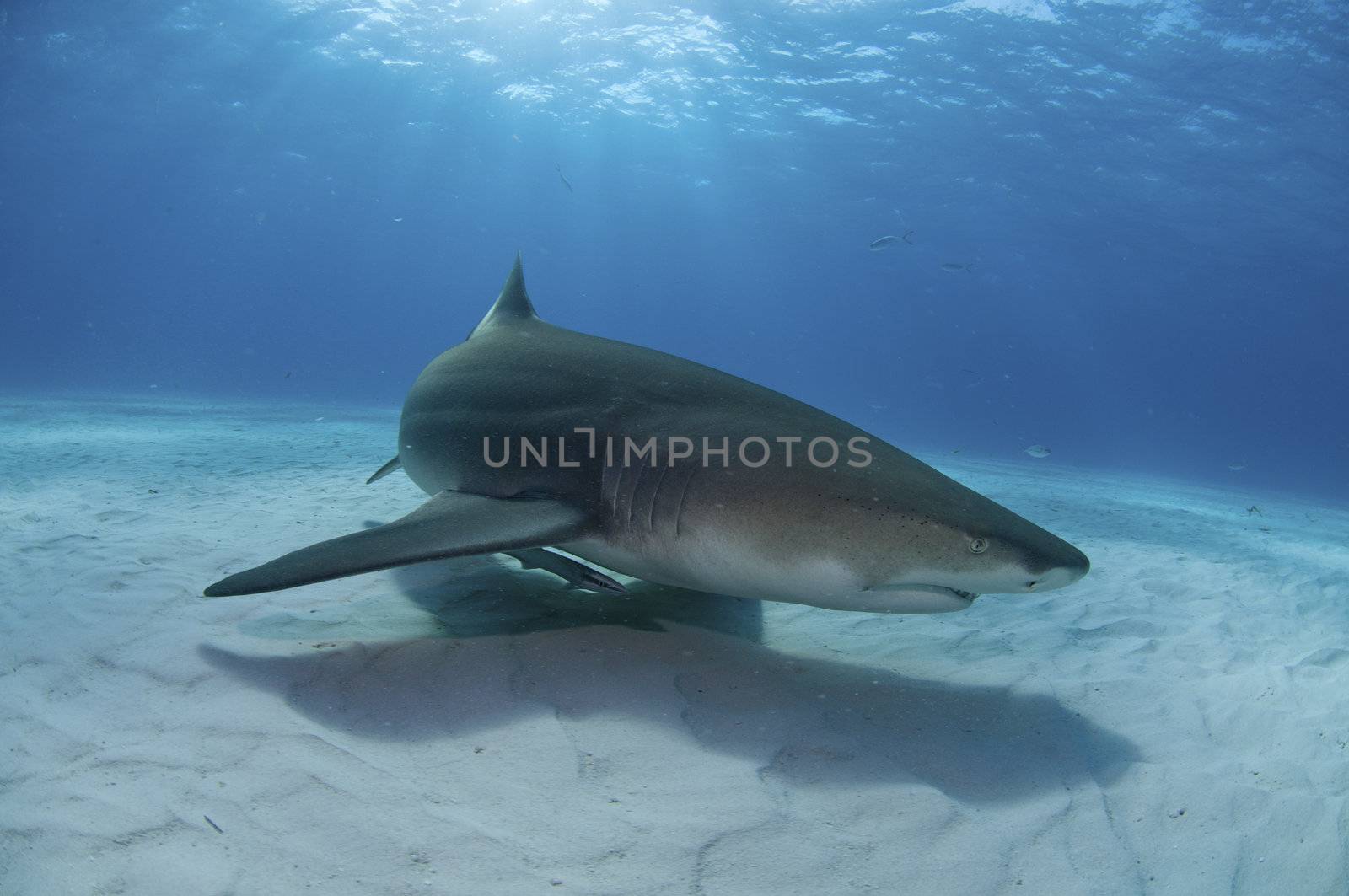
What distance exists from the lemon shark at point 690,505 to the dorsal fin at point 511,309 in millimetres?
1233

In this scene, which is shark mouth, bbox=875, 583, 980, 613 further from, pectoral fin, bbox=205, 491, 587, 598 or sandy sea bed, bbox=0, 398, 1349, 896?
pectoral fin, bbox=205, 491, 587, 598

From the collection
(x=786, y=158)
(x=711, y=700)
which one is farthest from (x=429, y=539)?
(x=786, y=158)

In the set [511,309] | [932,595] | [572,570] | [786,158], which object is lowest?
[572,570]

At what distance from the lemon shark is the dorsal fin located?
4.04 ft

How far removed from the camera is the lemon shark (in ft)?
8.29

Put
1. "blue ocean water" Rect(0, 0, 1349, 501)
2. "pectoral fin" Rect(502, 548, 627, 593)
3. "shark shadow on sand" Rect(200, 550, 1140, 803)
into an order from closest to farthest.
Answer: "shark shadow on sand" Rect(200, 550, 1140, 803) → "pectoral fin" Rect(502, 548, 627, 593) → "blue ocean water" Rect(0, 0, 1349, 501)

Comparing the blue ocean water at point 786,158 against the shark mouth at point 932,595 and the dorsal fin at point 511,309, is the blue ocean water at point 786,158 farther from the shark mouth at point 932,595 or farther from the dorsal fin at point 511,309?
the shark mouth at point 932,595

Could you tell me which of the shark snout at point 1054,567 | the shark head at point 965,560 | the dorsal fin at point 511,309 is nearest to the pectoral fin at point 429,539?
the shark head at point 965,560

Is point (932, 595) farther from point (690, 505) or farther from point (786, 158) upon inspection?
point (786, 158)

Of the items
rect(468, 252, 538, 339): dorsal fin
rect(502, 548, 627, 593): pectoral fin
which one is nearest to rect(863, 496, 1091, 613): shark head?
rect(502, 548, 627, 593): pectoral fin

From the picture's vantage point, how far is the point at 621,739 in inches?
96.6

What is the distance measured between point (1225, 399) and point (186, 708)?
145 m

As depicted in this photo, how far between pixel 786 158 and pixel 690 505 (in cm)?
3951

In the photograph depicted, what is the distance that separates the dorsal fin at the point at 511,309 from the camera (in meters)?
5.27
